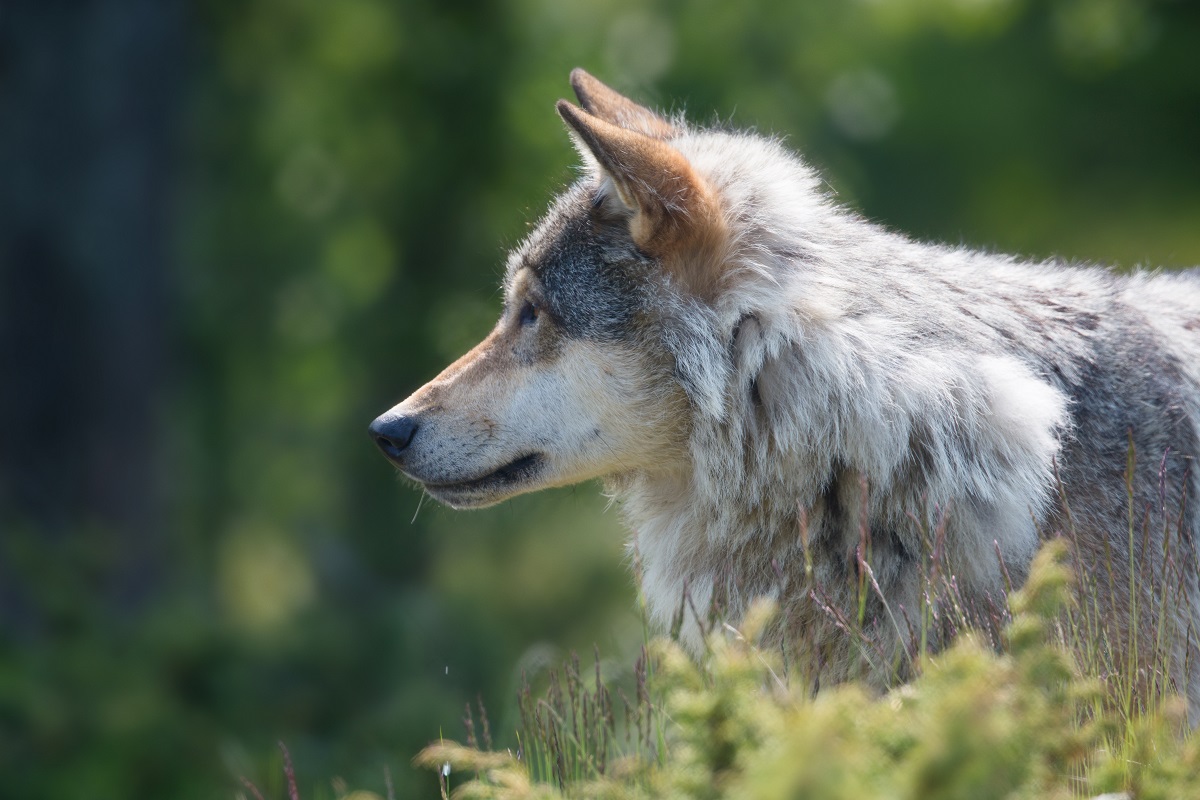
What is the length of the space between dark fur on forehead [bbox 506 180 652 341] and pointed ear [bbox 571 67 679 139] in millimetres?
524

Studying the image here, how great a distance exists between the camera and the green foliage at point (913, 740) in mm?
1778

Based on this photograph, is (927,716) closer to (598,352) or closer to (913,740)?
(913,740)

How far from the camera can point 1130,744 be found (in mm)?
2689

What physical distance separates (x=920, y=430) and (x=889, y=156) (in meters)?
11.7

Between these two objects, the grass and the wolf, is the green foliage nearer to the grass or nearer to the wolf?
the grass

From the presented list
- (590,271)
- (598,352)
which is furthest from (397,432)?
(590,271)

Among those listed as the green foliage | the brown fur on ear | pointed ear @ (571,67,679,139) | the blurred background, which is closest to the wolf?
the brown fur on ear

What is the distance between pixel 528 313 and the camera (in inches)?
161

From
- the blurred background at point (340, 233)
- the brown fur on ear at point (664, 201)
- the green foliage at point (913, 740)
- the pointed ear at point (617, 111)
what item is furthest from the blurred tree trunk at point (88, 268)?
the green foliage at point (913, 740)

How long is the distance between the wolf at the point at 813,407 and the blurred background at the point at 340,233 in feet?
13.4

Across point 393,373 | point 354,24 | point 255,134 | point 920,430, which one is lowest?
point 393,373

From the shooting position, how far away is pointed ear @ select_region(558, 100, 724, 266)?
357 centimetres

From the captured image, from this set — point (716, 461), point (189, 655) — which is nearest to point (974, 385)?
point (716, 461)

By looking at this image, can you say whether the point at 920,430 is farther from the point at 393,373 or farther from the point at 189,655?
the point at 393,373
